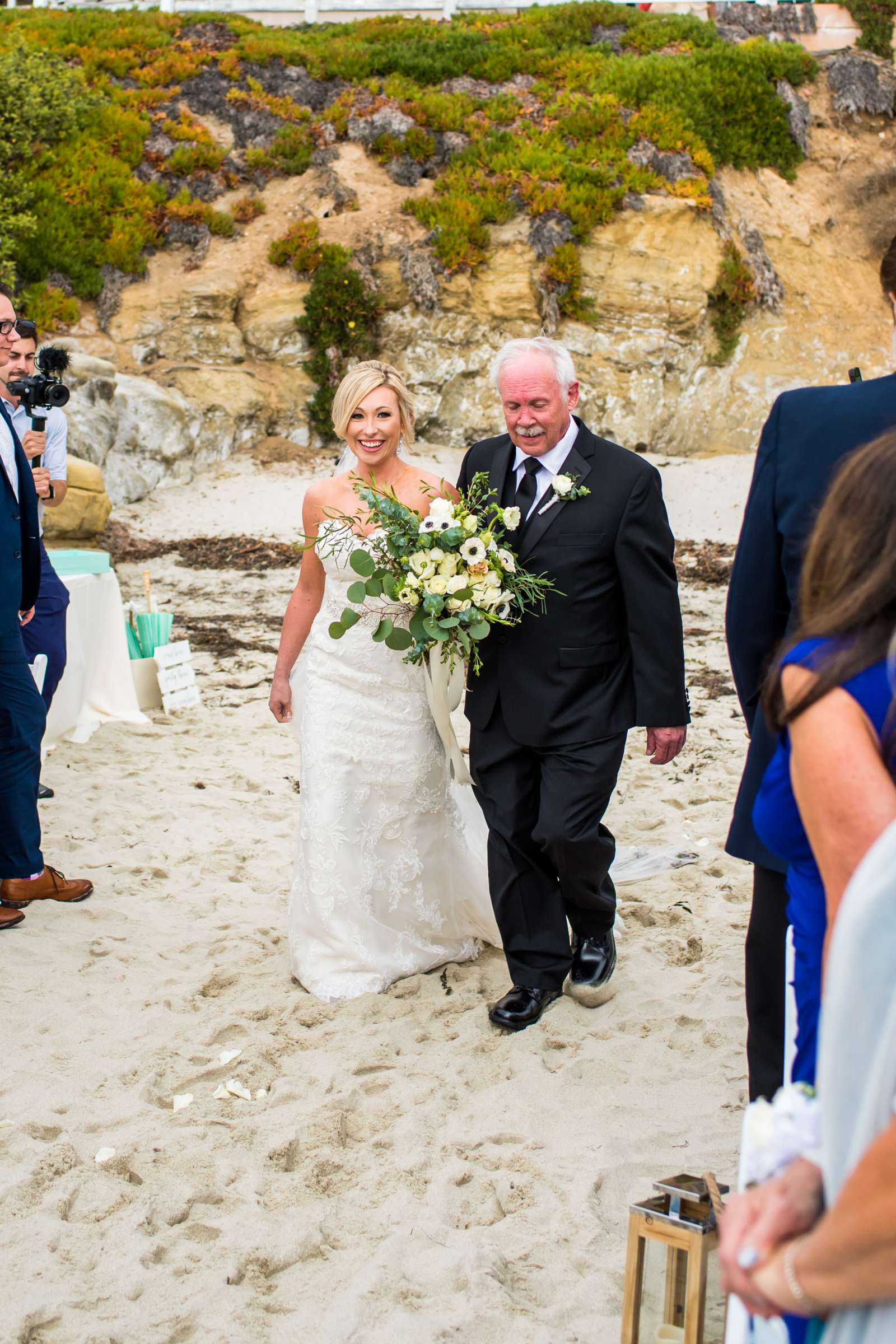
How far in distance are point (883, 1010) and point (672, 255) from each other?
19.4m

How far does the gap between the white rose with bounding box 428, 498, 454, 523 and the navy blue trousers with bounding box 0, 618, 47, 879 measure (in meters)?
2.10

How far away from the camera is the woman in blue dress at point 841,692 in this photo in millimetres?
1409

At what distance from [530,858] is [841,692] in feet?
8.71

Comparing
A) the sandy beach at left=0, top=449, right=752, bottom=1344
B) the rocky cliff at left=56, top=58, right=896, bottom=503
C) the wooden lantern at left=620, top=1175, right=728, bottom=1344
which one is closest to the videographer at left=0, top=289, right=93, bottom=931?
the sandy beach at left=0, top=449, right=752, bottom=1344

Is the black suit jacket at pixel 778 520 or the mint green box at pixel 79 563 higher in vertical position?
the black suit jacket at pixel 778 520

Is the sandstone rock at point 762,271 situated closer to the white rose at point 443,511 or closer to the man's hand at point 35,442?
the man's hand at point 35,442

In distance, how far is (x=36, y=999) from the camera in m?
4.21

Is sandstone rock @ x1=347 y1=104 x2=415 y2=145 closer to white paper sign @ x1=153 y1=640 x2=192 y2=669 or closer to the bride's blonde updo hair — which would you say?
white paper sign @ x1=153 y1=640 x2=192 y2=669

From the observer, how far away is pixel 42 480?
6184mm

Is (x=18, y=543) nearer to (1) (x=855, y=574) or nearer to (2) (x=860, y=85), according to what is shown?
(1) (x=855, y=574)

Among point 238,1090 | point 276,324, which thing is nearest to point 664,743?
point 238,1090

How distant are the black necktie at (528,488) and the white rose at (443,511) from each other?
35cm

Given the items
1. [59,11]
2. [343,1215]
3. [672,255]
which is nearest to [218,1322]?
[343,1215]

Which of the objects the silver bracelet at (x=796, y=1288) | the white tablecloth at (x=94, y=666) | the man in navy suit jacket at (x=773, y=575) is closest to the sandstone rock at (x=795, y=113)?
the white tablecloth at (x=94, y=666)
